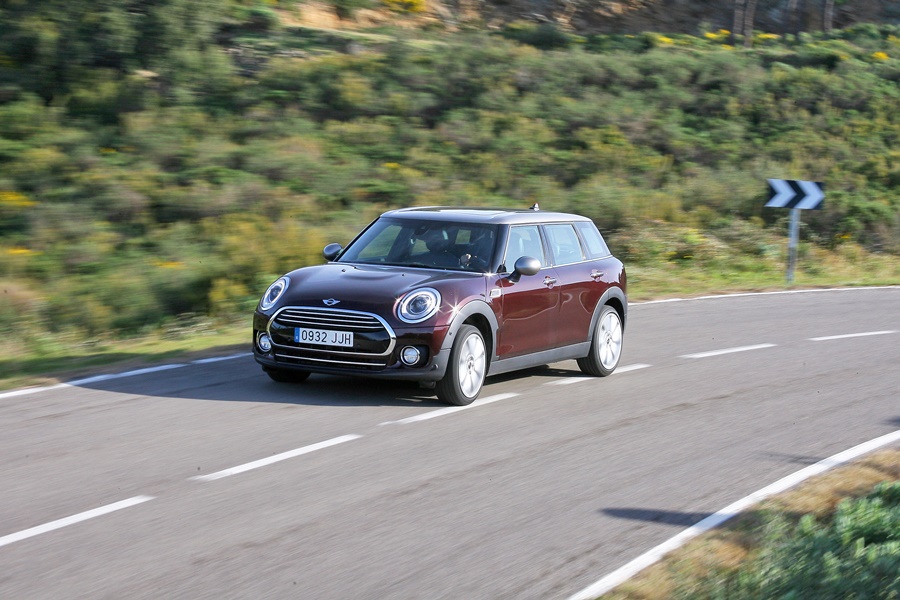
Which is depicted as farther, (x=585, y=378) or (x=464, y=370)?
(x=585, y=378)

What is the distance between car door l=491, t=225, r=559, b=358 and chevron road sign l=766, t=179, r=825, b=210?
A: 38.6 feet

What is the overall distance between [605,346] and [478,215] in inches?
78.0

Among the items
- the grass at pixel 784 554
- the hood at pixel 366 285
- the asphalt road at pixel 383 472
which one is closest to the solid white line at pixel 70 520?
the asphalt road at pixel 383 472

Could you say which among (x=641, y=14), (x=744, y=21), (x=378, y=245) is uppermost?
(x=641, y=14)

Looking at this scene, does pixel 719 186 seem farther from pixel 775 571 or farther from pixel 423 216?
pixel 775 571

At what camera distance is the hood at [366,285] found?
8.62 m

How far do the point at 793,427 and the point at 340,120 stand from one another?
77.8 ft

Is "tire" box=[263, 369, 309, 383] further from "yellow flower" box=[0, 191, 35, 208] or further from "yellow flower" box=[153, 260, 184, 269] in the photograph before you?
"yellow flower" box=[0, 191, 35, 208]

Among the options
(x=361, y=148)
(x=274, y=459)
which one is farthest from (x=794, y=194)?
(x=274, y=459)

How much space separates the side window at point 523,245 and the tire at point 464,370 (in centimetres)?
Answer: 87

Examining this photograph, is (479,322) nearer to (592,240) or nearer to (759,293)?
(592,240)

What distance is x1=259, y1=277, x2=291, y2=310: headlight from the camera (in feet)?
29.5

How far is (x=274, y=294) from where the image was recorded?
911 centimetres

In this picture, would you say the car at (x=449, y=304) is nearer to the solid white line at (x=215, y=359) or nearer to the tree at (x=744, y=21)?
the solid white line at (x=215, y=359)
